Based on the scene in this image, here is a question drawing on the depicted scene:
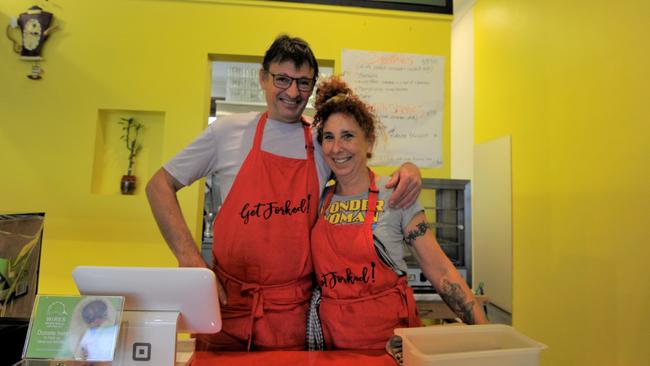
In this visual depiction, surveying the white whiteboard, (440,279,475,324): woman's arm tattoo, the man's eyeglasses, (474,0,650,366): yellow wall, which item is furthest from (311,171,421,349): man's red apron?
the white whiteboard

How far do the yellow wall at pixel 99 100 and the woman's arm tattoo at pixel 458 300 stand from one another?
5.92ft

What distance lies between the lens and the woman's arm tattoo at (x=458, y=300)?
1100 millimetres

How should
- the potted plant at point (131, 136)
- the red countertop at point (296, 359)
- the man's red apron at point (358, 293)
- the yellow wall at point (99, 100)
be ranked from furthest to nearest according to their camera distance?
the potted plant at point (131, 136) < the yellow wall at point (99, 100) < the man's red apron at point (358, 293) < the red countertop at point (296, 359)

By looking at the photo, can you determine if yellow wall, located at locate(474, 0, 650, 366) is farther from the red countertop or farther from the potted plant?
the potted plant

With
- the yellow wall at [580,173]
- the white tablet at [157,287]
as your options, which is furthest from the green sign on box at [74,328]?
the yellow wall at [580,173]

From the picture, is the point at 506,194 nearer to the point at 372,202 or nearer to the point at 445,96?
the point at 445,96

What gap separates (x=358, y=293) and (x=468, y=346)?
0.35 metres

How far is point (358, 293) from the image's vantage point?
1.10 m

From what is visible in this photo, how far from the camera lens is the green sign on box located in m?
0.69

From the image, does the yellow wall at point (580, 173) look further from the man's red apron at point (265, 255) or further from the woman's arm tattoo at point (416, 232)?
the man's red apron at point (265, 255)

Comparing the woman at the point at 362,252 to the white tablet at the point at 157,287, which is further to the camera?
the woman at the point at 362,252

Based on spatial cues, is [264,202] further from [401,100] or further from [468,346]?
[401,100]

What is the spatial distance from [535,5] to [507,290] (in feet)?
5.78

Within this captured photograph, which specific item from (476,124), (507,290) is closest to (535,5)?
(476,124)
